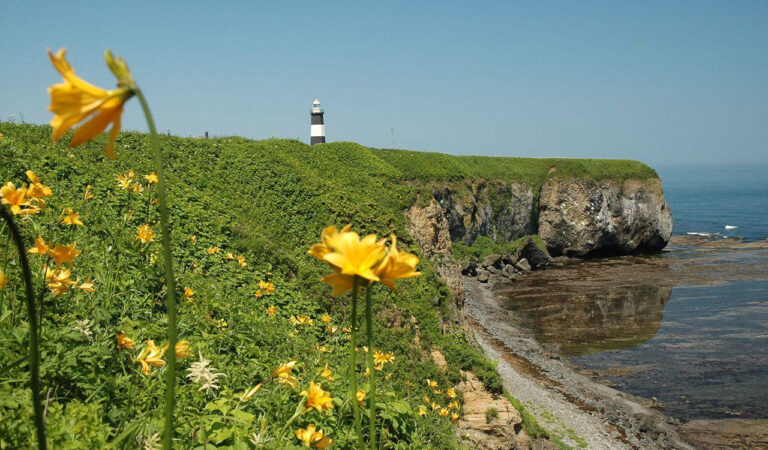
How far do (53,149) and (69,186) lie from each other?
→ 2.48 m

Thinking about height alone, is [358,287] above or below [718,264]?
above

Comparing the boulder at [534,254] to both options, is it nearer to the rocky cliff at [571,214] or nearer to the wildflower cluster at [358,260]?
the rocky cliff at [571,214]

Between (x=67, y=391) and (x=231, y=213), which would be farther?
(x=231, y=213)

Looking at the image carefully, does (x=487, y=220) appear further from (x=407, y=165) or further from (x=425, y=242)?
(x=425, y=242)

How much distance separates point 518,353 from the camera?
21531mm

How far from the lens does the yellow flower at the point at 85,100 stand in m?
1.03

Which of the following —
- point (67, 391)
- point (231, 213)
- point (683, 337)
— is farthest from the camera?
point (683, 337)

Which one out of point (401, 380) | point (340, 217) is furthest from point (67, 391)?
point (340, 217)

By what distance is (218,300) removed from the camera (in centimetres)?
629

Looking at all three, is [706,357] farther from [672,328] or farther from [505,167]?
[505,167]

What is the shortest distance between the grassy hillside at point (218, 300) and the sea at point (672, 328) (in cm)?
967

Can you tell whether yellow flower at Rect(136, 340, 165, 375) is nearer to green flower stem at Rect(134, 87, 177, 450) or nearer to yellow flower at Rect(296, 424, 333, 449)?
yellow flower at Rect(296, 424, 333, 449)

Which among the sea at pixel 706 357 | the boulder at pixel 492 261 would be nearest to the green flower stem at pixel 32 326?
the sea at pixel 706 357

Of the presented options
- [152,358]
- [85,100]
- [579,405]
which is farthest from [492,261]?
[85,100]
